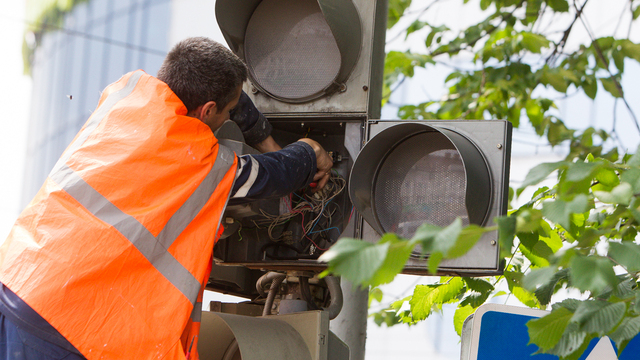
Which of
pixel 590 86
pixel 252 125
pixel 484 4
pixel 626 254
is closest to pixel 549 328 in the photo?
pixel 626 254

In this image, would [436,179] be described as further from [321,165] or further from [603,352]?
[603,352]

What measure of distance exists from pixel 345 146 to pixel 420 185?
0.34 metres

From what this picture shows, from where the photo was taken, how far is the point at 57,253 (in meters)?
1.70

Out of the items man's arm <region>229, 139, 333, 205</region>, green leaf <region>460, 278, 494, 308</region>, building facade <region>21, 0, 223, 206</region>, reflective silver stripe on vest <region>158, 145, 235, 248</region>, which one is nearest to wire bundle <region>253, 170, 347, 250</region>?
man's arm <region>229, 139, 333, 205</region>

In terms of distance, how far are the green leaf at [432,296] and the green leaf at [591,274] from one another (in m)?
1.33

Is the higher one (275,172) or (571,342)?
(275,172)

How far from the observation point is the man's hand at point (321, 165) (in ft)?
7.23

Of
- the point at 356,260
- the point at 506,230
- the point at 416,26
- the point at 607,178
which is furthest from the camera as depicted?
the point at 416,26

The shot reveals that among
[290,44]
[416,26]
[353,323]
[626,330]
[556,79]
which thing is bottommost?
[353,323]

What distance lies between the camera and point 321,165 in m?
2.23

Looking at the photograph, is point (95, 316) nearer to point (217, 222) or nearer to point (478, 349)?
point (217, 222)

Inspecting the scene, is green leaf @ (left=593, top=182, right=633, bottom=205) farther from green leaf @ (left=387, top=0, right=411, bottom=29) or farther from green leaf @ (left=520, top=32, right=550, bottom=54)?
green leaf @ (left=387, top=0, right=411, bottom=29)

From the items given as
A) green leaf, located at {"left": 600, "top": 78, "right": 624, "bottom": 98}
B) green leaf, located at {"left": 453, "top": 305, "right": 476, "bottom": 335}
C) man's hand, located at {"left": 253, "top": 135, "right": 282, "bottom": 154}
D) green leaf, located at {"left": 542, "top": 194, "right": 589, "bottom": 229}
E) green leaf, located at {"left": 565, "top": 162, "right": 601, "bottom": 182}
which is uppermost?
green leaf, located at {"left": 600, "top": 78, "right": 624, "bottom": 98}

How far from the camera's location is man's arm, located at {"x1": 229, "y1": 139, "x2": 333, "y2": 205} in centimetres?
197
